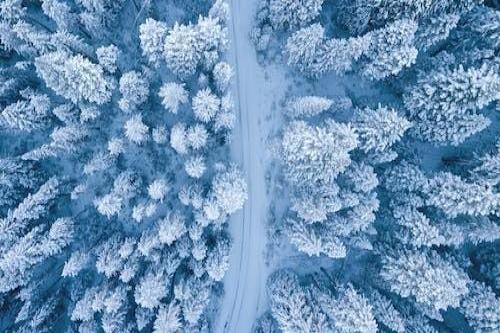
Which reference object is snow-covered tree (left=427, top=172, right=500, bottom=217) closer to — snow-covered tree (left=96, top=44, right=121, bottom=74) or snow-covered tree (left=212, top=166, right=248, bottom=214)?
snow-covered tree (left=212, top=166, right=248, bottom=214)

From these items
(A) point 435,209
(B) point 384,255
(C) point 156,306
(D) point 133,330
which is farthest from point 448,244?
(D) point 133,330

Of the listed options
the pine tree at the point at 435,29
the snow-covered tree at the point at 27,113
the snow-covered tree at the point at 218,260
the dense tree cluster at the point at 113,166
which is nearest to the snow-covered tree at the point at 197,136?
the dense tree cluster at the point at 113,166

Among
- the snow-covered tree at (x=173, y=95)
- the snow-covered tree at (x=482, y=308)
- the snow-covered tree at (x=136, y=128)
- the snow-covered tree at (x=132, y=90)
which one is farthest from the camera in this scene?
the snow-covered tree at (x=482, y=308)

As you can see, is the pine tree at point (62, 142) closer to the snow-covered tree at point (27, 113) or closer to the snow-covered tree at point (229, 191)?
the snow-covered tree at point (27, 113)

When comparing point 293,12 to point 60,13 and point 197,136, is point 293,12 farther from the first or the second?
point 60,13

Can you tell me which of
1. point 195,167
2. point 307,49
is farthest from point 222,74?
point 195,167

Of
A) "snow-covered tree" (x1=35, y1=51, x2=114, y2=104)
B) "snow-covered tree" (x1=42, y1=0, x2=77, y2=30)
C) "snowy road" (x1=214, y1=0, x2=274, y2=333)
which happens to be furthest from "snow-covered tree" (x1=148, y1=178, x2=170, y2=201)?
"snow-covered tree" (x1=42, y1=0, x2=77, y2=30)
